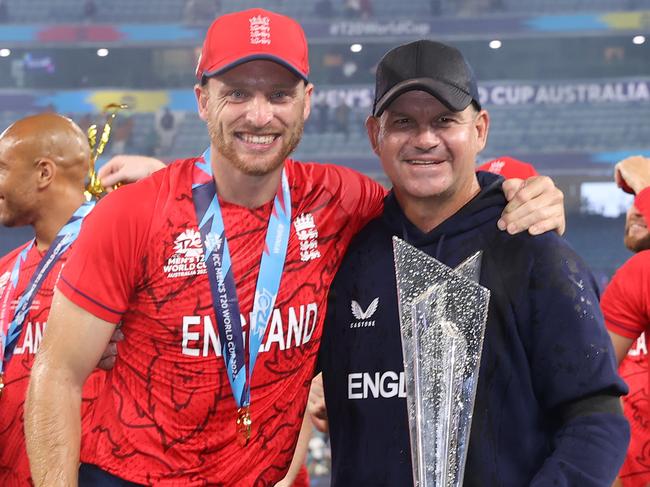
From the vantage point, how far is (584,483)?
1331mm

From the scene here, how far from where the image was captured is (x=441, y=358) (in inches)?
57.2

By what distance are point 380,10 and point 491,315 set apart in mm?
14557

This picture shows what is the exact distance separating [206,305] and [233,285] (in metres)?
0.06

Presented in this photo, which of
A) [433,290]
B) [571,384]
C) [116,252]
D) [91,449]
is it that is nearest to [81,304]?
[116,252]

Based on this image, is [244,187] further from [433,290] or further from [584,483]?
[584,483]

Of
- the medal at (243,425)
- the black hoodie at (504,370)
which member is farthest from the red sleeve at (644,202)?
the medal at (243,425)

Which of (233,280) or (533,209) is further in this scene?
(233,280)

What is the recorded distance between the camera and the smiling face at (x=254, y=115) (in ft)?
5.44

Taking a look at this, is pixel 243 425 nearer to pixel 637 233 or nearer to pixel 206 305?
pixel 206 305

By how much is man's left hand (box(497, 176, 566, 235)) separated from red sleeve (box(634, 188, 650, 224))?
106 centimetres

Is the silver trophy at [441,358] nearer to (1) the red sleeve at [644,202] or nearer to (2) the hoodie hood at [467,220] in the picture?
(2) the hoodie hood at [467,220]

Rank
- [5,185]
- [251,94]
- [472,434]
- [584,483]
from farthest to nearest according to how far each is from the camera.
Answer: [5,185] → [251,94] → [472,434] → [584,483]

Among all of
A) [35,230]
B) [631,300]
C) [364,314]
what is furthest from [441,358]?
[35,230]

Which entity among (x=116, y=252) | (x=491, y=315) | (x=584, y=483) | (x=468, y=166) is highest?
(x=468, y=166)
